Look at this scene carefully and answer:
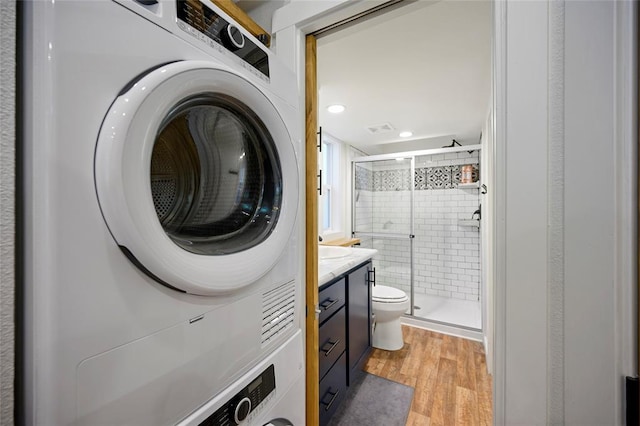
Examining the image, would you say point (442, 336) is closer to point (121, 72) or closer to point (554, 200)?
point (554, 200)

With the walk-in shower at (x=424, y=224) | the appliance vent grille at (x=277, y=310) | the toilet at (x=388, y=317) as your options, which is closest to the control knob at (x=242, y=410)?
the appliance vent grille at (x=277, y=310)

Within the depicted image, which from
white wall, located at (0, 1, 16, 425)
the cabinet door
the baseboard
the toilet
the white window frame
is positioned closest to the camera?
white wall, located at (0, 1, 16, 425)

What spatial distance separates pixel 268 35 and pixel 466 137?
2.94 metres

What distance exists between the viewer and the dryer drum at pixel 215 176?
2.03 ft

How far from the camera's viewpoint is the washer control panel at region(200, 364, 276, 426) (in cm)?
61

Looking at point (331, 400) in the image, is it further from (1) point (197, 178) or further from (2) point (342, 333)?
(1) point (197, 178)

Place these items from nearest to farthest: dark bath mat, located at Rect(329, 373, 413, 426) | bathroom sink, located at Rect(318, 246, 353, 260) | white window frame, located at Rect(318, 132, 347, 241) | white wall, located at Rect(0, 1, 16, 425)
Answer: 1. white wall, located at Rect(0, 1, 16, 425)
2. dark bath mat, located at Rect(329, 373, 413, 426)
3. bathroom sink, located at Rect(318, 246, 353, 260)
4. white window frame, located at Rect(318, 132, 347, 241)

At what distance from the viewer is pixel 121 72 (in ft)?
1.45

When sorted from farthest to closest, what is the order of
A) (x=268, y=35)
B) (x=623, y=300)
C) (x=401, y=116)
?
(x=401, y=116) → (x=268, y=35) → (x=623, y=300)

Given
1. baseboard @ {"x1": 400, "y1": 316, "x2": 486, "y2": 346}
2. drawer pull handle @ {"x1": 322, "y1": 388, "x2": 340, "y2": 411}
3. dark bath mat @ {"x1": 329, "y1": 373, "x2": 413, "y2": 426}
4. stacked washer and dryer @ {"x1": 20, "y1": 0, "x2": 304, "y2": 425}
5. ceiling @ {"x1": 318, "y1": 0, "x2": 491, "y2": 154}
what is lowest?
dark bath mat @ {"x1": 329, "y1": 373, "x2": 413, "y2": 426}

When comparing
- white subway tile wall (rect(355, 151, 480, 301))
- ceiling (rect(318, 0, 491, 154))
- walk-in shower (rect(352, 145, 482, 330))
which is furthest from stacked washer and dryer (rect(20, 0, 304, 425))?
white subway tile wall (rect(355, 151, 480, 301))

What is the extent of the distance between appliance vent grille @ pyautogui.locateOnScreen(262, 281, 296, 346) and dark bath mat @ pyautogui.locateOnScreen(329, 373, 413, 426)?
3.82 ft

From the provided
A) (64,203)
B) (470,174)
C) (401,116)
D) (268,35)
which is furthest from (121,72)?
(470,174)

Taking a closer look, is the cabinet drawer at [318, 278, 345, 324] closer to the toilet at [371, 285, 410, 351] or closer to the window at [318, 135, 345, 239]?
the toilet at [371, 285, 410, 351]
